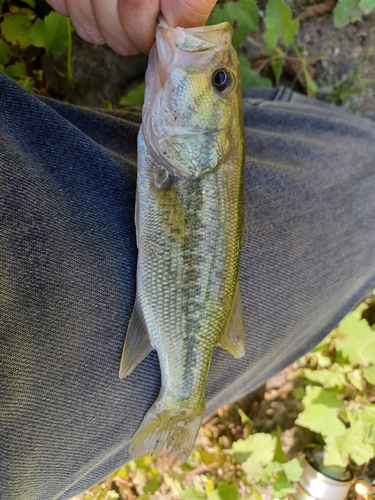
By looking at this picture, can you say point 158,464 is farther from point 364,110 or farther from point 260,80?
point 364,110

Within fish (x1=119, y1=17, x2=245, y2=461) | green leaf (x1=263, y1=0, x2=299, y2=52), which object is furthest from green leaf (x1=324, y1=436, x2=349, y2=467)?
green leaf (x1=263, y1=0, x2=299, y2=52)

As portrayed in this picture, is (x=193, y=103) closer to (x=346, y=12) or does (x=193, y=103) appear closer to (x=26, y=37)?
(x=26, y=37)

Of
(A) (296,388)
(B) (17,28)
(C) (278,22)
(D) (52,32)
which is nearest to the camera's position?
(D) (52,32)

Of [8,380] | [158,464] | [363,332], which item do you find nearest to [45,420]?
[8,380]

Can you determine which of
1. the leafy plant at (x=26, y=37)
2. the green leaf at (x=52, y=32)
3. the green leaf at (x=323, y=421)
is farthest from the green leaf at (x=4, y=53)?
the green leaf at (x=323, y=421)

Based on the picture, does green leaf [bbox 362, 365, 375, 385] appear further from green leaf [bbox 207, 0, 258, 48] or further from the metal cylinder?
green leaf [bbox 207, 0, 258, 48]

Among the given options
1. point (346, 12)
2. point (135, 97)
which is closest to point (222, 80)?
point (135, 97)

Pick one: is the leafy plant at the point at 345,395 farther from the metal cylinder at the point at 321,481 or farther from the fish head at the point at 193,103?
the fish head at the point at 193,103

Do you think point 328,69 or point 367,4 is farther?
point 328,69
